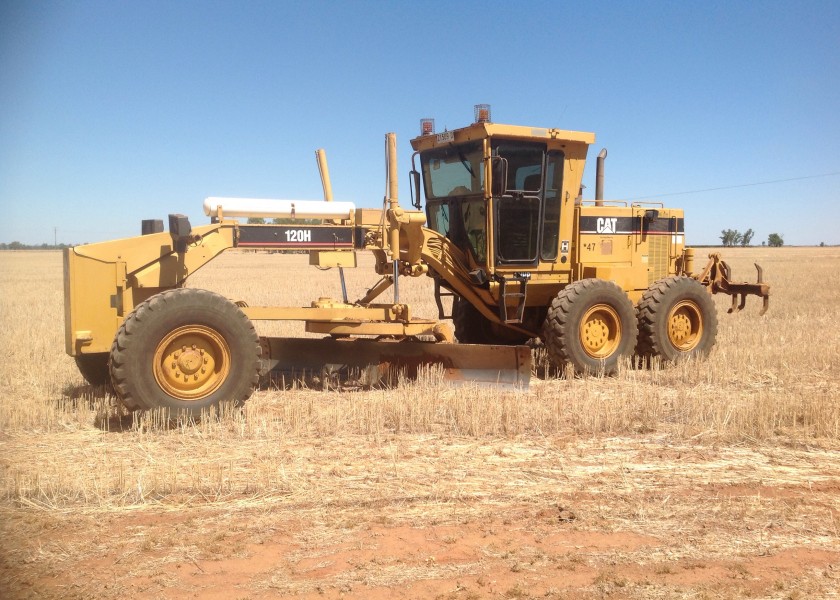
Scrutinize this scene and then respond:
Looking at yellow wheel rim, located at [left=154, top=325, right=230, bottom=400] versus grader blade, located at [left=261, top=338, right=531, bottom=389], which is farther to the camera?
grader blade, located at [left=261, top=338, right=531, bottom=389]

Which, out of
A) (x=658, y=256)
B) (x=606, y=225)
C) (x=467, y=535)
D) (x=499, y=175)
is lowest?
(x=467, y=535)

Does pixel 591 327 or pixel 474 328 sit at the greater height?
pixel 591 327

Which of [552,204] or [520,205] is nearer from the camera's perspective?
[520,205]

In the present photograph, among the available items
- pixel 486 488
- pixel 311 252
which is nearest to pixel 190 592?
pixel 486 488

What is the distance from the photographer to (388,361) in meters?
8.31

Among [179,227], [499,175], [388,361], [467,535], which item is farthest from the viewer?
[499,175]

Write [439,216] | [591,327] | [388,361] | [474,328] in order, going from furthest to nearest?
[474,328]
[439,216]
[591,327]
[388,361]

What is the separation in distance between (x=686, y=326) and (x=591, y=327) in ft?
5.72

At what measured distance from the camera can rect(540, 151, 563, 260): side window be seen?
9178 millimetres

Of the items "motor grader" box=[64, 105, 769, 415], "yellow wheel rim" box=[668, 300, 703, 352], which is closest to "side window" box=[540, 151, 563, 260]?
"motor grader" box=[64, 105, 769, 415]

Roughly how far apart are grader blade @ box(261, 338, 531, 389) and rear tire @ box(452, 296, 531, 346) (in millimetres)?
2237

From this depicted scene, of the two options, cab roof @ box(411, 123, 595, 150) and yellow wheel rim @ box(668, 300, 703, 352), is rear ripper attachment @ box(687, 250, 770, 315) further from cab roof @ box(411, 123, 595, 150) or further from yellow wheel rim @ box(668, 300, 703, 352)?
cab roof @ box(411, 123, 595, 150)

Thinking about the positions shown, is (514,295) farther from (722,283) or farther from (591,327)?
(722,283)

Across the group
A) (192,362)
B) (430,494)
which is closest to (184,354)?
(192,362)
